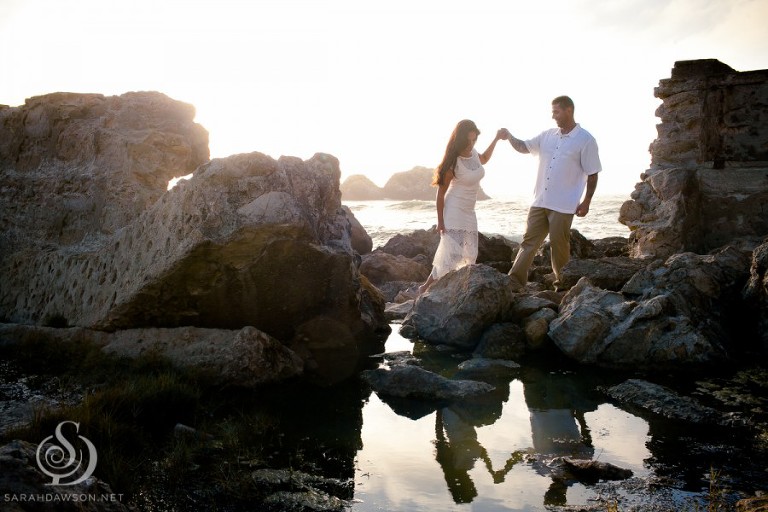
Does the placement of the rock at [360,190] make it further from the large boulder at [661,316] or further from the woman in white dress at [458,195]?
the large boulder at [661,316]

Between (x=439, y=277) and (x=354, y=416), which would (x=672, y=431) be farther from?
(x=439, y=277)

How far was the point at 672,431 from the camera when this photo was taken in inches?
180

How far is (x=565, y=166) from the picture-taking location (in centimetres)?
798

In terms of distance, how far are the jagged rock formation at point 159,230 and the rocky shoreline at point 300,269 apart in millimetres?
19

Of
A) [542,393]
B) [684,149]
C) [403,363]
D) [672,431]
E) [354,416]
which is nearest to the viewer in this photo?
[672,431]

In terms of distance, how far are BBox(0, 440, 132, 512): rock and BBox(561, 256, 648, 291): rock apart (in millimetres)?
6162

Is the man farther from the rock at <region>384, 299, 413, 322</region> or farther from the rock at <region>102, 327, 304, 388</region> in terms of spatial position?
the rock at <region>102, 327, 304, 388</region>

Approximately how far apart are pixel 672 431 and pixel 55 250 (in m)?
6.67

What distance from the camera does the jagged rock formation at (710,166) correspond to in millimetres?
8727

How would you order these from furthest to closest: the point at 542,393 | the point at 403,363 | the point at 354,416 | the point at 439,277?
the point at 439,277 → the point at 403,363 → the point at 542,393 → the point at 354,416

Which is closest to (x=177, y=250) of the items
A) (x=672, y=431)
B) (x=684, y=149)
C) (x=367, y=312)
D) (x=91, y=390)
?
(x=91, y=390)

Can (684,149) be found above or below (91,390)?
above

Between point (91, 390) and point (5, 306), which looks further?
point (5, 306)

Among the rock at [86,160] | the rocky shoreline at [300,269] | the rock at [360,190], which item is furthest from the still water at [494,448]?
the rock at [360,190]
